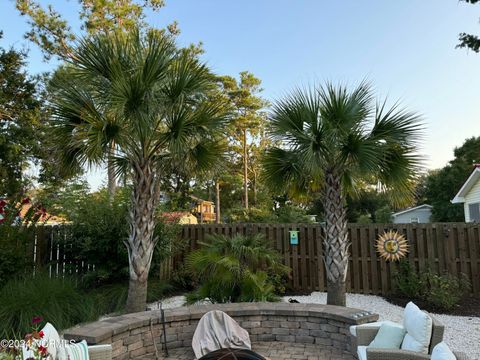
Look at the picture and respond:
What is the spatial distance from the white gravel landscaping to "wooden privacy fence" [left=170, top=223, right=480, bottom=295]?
44cm

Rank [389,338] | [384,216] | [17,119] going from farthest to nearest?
1. [384,216]
2. [17,119]
3. [389,338]

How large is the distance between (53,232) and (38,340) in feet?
21.6

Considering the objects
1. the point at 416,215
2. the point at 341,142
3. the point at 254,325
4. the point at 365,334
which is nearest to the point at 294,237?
the point at 341,142

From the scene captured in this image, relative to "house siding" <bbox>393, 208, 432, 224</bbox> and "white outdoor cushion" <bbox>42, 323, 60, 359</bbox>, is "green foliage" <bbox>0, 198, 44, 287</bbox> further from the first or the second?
"house siding" <bbox>393, 208, 432, 224</bbox>

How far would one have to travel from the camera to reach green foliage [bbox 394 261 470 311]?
6738 millimetres

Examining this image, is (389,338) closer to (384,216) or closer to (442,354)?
(442,354)

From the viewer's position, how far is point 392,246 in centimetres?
815

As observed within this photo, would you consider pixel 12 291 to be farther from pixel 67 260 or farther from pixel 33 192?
pixel 33 192

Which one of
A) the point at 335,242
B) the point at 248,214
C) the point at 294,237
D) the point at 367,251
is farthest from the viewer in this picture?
the point at 248,214

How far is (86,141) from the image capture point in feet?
16.5

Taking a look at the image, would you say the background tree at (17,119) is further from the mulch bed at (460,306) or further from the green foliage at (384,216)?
the green foliage at (384,216)

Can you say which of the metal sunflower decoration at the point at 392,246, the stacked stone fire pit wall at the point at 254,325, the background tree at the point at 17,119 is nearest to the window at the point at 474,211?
the metal sunflower decoration at the point at 392,246

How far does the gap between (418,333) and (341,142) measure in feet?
10.1

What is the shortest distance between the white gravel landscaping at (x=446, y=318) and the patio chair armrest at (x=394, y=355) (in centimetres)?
208
